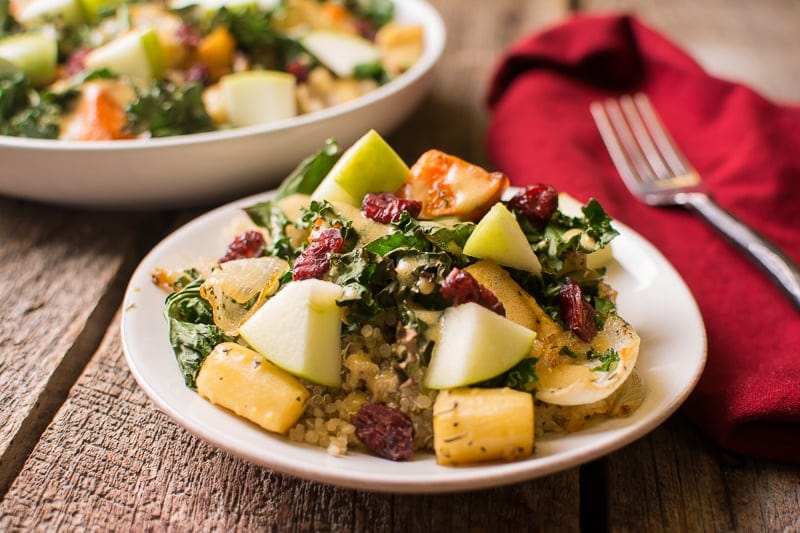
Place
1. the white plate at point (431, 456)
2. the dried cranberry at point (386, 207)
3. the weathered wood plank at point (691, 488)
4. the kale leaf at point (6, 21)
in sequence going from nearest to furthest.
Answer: the white plate at point (431, 456) < the weathered wood plank at point (691, 488) < the dried cranberry at point (386, 207) < the kale leaf at point (6, 21)

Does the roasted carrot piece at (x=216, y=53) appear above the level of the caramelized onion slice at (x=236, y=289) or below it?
below

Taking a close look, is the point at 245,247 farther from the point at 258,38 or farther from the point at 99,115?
the point at 258,38

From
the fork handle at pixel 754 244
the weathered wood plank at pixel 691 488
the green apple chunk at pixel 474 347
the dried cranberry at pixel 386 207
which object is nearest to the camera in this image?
the green apple chunk at pixel 474 347

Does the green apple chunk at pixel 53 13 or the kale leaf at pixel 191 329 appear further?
the green apple chunk at pixel 53 13

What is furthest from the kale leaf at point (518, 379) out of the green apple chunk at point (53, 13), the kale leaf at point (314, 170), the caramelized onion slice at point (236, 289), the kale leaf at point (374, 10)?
the green apple chunk at point (53, 13)

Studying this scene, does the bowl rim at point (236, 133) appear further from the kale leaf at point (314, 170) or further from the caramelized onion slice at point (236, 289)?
the caramelized onion slice at point (236, 289)

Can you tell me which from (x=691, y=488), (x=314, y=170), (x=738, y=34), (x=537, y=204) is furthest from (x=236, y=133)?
(x=738, y=34)

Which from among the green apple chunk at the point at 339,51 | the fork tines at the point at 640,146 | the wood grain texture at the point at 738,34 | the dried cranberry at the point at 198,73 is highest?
the dried cranberry at the point at 198,73

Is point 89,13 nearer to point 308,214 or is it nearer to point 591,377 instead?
point 308,214
